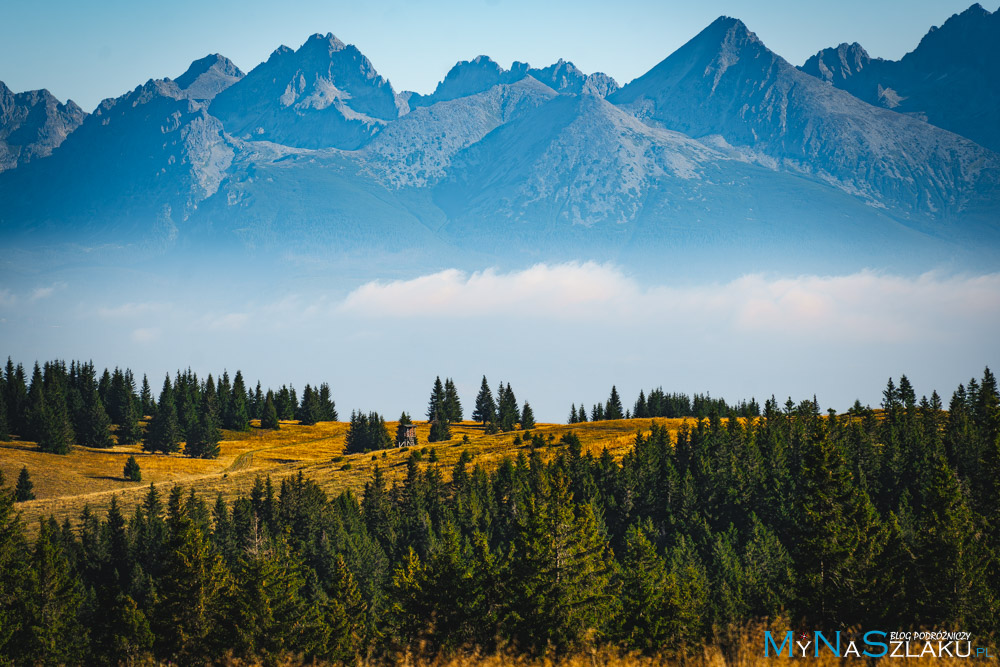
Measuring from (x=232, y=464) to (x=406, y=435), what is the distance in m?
34.9

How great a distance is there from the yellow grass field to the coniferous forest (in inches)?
215

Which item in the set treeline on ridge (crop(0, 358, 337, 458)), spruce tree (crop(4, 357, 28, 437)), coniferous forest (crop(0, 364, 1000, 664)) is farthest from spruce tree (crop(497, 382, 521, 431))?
spruce tree (crop(4, 357, 28, 437))

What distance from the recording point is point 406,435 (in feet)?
552

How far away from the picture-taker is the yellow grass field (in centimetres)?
12838

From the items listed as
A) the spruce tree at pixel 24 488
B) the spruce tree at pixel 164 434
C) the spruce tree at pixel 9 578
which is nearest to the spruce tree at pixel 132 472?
the spruce tree at pixel 24 488

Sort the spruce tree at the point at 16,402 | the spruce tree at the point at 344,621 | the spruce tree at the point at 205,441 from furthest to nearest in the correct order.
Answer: the spruce tree at the point at 16,402 < the spruce tree at the point at 205,441 < the spruce tree at the point at 344,621

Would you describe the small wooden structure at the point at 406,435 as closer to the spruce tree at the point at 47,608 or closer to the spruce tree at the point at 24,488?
the spruce tree at the point at 24,488

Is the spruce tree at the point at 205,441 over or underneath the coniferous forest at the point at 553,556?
over

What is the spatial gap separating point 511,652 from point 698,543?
260 ft

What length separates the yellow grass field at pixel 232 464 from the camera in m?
128

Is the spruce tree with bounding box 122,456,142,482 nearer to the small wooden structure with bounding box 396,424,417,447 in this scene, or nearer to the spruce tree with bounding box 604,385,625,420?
the small wooden structure with bounding box 396,424,417,447

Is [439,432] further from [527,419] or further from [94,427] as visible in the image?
[94,427]

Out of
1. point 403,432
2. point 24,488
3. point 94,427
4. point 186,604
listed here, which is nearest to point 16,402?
point 94,427

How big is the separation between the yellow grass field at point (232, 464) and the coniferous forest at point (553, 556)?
5.45 meters
